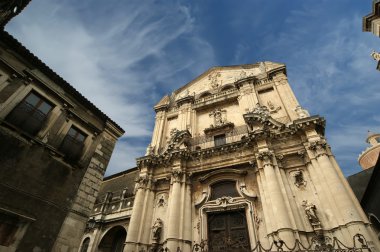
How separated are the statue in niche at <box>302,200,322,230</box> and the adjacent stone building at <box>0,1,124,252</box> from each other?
10.7 m

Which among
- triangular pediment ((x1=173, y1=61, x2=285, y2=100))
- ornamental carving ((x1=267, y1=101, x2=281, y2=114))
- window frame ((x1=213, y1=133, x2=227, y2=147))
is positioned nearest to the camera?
ornamental carving ((x1=267, y1=101, x2=281, y2=114))

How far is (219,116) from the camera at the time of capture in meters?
19.2

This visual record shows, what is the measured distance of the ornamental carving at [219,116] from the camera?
60.7 feet

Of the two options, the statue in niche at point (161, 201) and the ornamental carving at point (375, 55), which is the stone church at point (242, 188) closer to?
the statue in niche at point (161, 201)

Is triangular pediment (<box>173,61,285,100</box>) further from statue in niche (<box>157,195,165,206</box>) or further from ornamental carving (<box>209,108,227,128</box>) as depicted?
statue in niche (<box>157,195,165,206</box>)

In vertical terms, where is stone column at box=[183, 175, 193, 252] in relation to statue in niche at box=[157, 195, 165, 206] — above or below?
below

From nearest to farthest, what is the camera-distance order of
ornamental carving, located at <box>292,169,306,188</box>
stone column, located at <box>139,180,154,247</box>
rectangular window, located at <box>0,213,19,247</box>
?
rectangular window, located at <box>0,213,19,247</box>
ornamental carving, located at <box>292,169,306,188</box>
stone column, located at <box>139,180,154,247</box>

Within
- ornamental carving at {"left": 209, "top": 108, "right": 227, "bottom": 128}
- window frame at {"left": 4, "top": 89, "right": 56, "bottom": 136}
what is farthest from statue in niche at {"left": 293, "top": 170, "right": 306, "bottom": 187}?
window frame at {"left": 4, "top": 89, "right": 56, "bottom": 136}

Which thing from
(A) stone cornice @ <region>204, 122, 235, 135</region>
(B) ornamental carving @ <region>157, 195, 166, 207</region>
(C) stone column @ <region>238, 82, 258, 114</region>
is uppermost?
(C) stone column @ <region>238, 82, 258, 114</region>

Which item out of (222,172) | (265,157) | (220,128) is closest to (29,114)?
(222,172)

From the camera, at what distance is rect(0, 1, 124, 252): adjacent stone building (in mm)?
8180

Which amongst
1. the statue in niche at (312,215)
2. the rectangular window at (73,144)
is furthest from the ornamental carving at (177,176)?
the statue in niche at (312,215)

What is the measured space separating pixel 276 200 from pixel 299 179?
2.38 metres

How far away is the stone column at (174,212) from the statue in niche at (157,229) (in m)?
0.86
